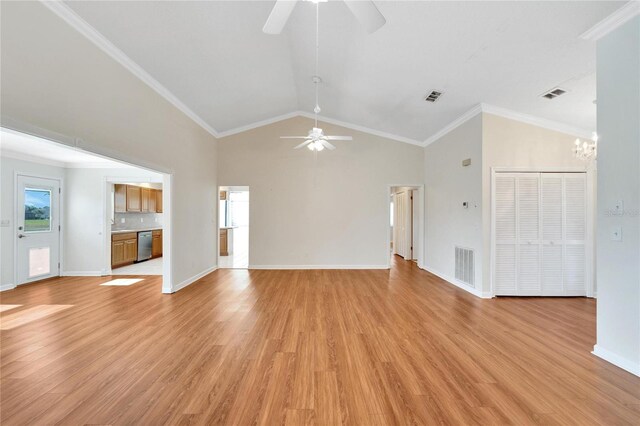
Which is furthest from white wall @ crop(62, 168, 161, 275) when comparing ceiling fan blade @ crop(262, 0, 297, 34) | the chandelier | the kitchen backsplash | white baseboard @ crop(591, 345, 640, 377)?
the chandelier

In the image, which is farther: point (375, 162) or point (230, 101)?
point (375, 162)

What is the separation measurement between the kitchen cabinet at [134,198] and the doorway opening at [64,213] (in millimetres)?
44

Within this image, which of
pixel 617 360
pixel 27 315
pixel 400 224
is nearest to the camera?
pixel 617 360

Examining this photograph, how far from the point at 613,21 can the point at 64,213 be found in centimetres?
916

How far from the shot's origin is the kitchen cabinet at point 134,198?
284 inches

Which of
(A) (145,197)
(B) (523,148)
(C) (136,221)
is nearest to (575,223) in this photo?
(B) (523,148)

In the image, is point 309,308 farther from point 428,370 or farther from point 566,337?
point 566,337

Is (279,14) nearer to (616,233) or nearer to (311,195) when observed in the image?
(616,233)

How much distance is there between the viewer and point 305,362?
2.34 meters

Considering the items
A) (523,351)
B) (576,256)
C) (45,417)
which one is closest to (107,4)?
(45,417)

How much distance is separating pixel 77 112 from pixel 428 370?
4.26 m

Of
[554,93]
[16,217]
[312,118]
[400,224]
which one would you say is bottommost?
[400,224]

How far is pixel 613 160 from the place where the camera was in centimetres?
240

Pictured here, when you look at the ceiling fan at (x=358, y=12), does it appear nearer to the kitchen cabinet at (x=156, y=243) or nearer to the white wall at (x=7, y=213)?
the white wall at (x=7, y=213)
